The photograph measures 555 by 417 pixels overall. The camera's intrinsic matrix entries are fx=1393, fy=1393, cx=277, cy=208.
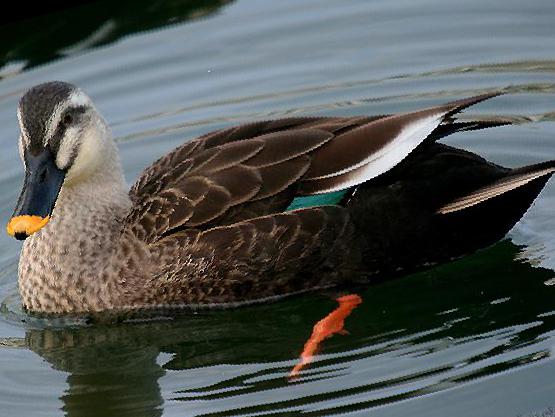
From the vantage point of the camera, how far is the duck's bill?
773cm

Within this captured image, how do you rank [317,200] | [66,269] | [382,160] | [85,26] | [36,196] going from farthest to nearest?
[85,26] < [66,269] < [317,200] < [382,160] < [36,196]

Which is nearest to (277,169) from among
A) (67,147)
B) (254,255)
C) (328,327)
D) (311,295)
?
(254,255)

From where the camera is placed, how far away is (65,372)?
7934 millimetres

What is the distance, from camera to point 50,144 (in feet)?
26.6

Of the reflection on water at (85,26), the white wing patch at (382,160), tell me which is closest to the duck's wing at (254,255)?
the white wing patch at (382,160)

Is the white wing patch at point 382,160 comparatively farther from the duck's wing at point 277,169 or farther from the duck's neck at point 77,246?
the duck's neck at point 77,246

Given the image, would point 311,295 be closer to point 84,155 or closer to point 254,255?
point 254,255

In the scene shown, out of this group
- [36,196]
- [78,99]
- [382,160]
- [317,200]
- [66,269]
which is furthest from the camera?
[66,269]

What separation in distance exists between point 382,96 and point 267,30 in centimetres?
169

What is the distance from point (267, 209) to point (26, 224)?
137cm

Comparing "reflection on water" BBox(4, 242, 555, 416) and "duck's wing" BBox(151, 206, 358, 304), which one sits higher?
"duck's wing" BBox(151, 206, 358, 304)

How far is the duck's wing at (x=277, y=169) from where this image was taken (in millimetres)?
8008

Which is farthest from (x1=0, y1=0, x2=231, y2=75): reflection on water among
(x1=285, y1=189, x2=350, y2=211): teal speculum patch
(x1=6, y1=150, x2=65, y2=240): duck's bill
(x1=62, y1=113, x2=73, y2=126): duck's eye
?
(x1=285, y1=189, x2=350, y2=211): teal speculum patch

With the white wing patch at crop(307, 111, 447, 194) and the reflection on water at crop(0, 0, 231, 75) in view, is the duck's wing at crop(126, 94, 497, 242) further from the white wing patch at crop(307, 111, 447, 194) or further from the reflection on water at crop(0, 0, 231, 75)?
the reflection on water at crop(0, 0, 231, 75)
